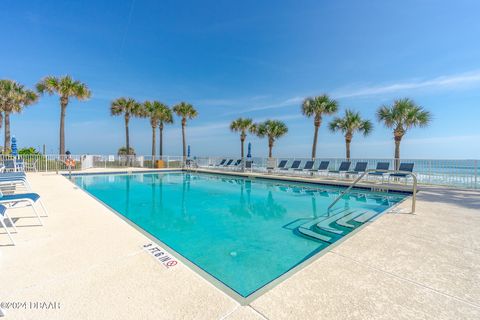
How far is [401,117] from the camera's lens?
1146cm

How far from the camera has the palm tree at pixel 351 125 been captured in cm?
1423

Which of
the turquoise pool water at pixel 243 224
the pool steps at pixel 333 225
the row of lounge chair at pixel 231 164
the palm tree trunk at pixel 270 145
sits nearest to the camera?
the turquoise pool water at pixel 243 224

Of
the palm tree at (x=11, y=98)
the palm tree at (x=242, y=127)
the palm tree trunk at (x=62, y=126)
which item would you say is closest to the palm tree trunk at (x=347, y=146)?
the palm tree at (x=242, y=127)

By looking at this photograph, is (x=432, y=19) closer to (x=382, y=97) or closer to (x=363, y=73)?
(x=363, y=73)

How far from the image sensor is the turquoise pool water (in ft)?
8.92

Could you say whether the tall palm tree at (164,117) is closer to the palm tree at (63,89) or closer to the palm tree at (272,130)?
the palm tree at (63,89)

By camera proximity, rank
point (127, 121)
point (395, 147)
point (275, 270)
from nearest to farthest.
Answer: point (275, 270), point (395, 147), point (127, 121)

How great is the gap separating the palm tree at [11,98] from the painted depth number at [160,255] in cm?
1998

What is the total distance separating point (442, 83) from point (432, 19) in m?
4.72

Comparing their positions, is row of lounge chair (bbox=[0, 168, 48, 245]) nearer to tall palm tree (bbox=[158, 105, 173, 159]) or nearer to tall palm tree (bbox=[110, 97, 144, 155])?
tall palm tree (bbox=[158, 105, 173, 159])

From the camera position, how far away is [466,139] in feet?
42.9

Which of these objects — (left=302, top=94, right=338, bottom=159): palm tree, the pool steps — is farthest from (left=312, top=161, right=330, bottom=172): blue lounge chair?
the pool steps

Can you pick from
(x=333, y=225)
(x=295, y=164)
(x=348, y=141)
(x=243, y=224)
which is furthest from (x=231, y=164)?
(x=333, y=225)

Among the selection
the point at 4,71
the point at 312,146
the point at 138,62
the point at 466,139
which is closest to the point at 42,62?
the point at 4,71
